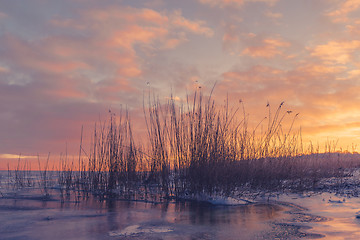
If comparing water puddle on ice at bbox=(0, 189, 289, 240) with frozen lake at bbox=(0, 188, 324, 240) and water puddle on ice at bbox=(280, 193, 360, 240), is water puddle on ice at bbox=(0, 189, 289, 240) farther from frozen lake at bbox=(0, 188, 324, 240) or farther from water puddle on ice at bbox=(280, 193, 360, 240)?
water puddle on ice at bbox=(280, 193, 360, 240)

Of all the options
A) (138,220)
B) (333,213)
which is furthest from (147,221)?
(333,213)

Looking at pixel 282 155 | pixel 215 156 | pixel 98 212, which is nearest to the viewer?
pixel 98 212

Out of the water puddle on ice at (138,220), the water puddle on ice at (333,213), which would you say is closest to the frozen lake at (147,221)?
the water puddle on ice at (138,220)

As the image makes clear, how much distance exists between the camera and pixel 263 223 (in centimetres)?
315

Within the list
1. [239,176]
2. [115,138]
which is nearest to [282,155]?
[239,176]

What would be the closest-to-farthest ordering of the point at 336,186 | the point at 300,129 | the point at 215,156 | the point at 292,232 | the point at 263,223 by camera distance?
the point at 292,232 < the point at 263,223 < the point at 215,156 < the point at 336,186 < the point at 300,129

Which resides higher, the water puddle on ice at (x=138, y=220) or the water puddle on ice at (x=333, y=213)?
the water puddle on ice at (x=333, y=213)

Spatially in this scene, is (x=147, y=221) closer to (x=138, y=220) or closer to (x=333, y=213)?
(x=138, y=220)

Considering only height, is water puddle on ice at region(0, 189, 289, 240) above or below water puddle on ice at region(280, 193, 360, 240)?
below

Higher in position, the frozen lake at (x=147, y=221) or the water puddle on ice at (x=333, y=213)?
the water puddle on ice at (x=333, y=213)

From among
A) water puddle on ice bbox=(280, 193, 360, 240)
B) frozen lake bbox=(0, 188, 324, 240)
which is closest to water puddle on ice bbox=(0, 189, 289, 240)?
frozen lake bbox=(0, 188, 324, 240)

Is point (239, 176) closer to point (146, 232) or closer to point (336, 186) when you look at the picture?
point (336, 186)

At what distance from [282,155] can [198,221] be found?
13.1 ft

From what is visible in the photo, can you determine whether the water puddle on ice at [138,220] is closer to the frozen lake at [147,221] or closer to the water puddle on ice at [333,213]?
the frozen lake at [147,221]
